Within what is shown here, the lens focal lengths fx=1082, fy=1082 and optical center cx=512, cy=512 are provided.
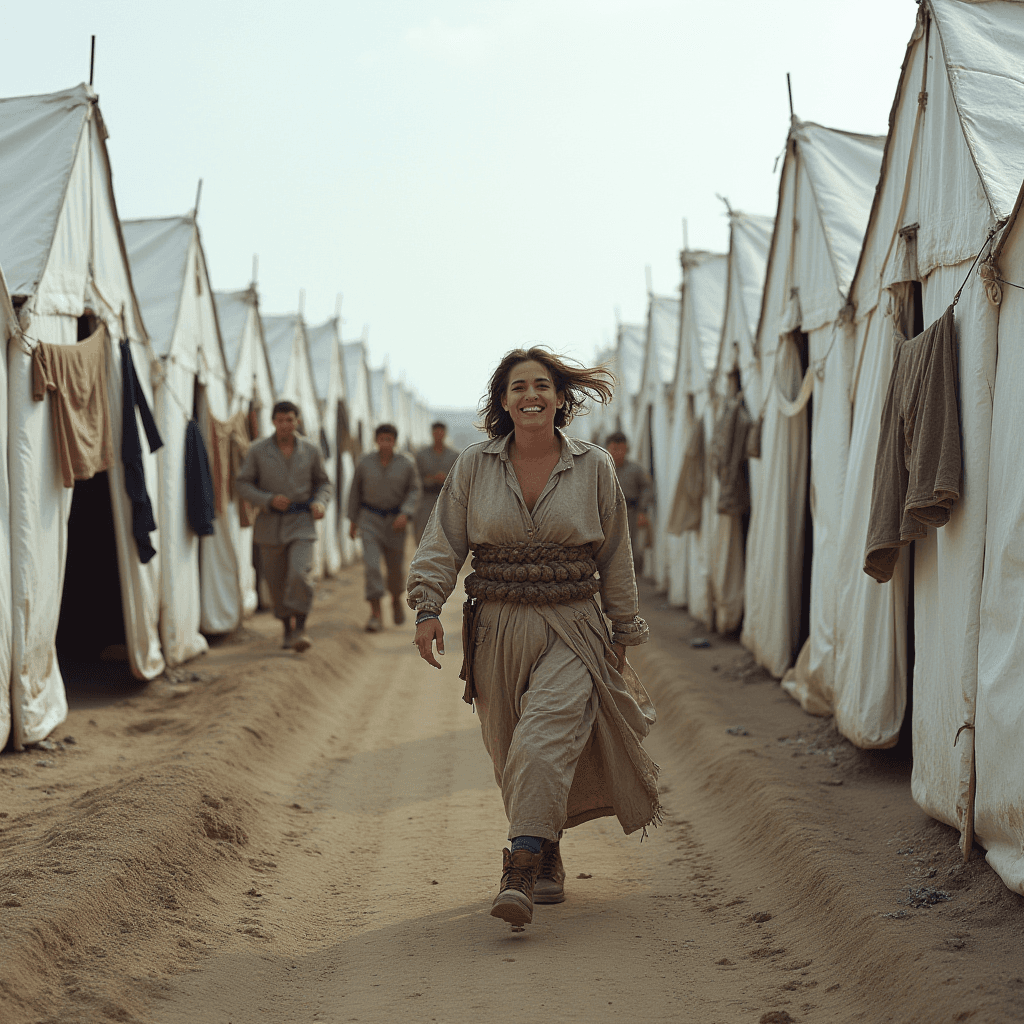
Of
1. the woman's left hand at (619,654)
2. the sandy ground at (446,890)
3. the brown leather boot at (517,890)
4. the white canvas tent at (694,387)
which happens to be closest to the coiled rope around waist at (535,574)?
the woman's left hand at (619,654)

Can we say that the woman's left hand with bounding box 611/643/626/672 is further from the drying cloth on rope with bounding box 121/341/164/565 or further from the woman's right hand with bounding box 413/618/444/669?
the drying cloth on rope with bounding box 121/341/164/565

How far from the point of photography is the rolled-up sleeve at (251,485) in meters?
9.05

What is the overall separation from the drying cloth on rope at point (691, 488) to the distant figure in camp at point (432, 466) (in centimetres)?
272

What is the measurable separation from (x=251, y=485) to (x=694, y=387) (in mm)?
5160

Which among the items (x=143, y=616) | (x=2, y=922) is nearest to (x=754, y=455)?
(x=143, y=616)

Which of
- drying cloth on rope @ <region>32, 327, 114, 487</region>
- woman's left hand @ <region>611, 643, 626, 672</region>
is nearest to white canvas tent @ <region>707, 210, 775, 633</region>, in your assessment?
drying cloth on rope @ <region>32, 327, 114, 487</region>

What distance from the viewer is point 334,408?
19062mm

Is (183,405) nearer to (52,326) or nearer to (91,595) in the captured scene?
(91,595)

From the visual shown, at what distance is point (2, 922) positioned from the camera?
3279 millimetres

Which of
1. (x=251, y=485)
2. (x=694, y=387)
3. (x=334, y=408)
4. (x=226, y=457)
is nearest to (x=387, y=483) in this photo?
(x=226, y=457)

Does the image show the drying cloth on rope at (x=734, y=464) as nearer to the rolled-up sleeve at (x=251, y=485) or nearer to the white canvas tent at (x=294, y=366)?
the rolled-up sleeve at (x=251, y=485)

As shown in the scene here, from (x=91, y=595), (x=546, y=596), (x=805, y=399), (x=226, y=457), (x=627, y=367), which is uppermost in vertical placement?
(x=627, y=367)

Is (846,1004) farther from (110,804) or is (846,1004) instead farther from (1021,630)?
(110,804)

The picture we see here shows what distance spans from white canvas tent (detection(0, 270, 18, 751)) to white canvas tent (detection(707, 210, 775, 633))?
568 cm
